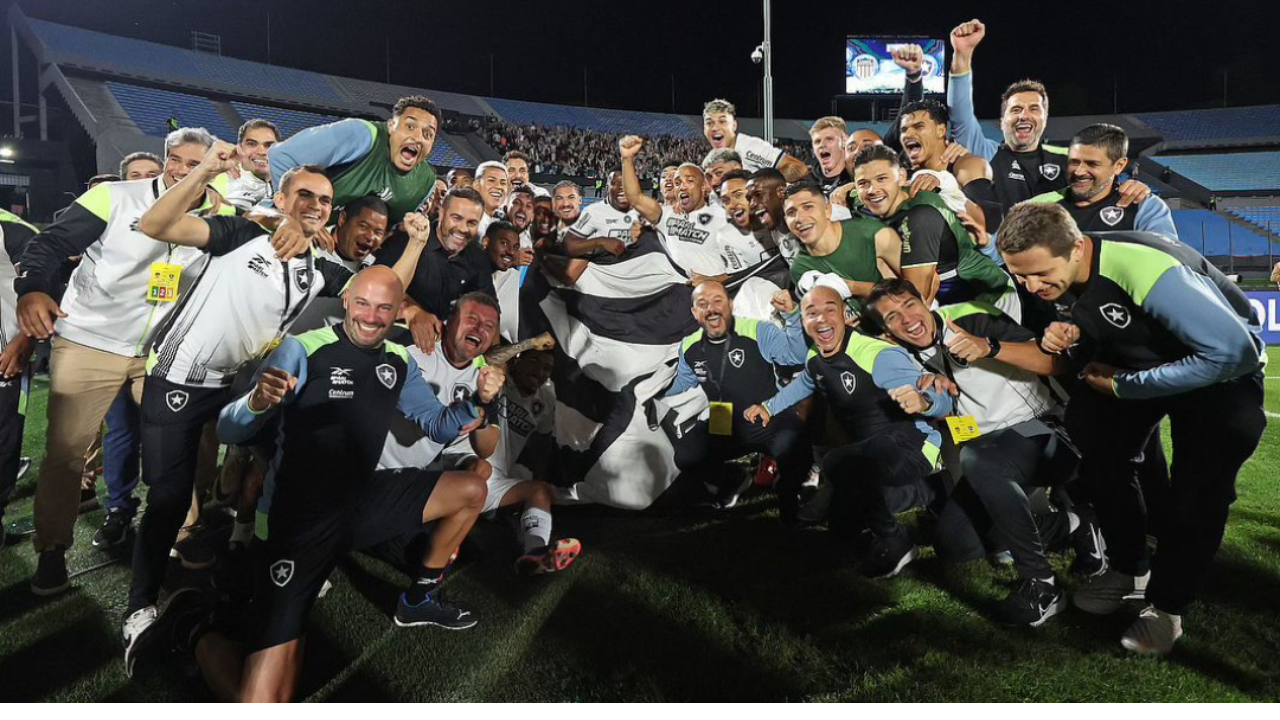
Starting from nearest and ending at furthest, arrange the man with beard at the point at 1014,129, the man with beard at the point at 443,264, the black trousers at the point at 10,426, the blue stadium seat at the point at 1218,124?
the man with beard at the point at 443,264
the black trousers at the point at 10,426
the man with beard at the point at 1014,129
the blue stadium seat at the point at 1218,124

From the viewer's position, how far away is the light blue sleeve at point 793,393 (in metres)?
3.67

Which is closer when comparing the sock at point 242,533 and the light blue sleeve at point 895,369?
the sock at point 242,533

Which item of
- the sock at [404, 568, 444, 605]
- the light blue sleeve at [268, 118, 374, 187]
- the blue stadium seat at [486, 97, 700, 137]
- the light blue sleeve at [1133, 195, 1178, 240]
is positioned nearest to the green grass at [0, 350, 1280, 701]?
the sock at [404, 568, 444, 605]

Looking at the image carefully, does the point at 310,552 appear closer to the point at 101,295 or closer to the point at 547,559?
the point at 547,559

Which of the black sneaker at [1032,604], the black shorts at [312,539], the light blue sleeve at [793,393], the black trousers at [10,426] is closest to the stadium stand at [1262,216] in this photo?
the light blue sleeve at [793,393]

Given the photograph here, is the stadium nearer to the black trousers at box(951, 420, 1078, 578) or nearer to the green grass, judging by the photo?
the green grass

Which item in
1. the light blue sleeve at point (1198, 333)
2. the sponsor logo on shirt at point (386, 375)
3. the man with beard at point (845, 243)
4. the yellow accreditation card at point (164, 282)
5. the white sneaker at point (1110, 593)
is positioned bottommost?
the white sneaker at point (1110, 593)

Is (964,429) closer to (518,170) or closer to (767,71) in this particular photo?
(767,71)

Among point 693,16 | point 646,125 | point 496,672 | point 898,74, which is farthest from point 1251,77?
point 496,672

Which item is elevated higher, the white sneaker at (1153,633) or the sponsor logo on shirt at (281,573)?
the sponsor logo on shirt at (281,573)

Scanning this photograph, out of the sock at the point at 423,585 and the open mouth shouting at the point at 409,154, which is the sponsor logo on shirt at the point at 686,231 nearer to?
the open mouth shouting at the point at 409,154

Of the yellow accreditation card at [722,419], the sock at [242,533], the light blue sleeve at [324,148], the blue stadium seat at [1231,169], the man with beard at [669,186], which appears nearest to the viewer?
the light blue sleeve at [324,148]

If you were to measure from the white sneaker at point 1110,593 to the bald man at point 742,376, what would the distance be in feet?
4.21

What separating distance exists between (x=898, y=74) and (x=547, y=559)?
11.9 m
